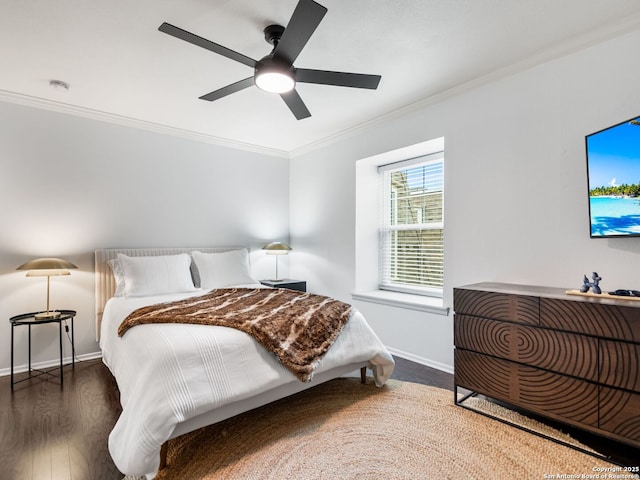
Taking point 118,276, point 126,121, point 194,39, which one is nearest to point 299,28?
point 194,39

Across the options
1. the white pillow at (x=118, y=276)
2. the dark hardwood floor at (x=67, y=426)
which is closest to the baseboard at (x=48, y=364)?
the dark hardwood floor at (x=67, y=426)

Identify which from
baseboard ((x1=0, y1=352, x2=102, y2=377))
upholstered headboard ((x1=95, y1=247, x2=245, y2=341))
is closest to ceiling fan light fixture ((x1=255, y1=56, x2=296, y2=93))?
upholstered headboard ((x1=95, y1=247, x2=245, y2=341))

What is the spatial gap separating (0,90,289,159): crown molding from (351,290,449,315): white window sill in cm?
240

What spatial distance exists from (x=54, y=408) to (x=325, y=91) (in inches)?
126

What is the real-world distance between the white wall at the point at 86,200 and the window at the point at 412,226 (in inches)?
76.8

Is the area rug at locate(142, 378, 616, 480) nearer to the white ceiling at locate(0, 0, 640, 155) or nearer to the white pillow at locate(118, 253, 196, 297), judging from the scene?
the white pillow at locate(118, 253, 196, 297)

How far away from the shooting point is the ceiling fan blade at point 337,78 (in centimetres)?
207

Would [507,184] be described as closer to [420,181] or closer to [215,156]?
[420,181]

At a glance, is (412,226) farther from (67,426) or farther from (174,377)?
(67,426)

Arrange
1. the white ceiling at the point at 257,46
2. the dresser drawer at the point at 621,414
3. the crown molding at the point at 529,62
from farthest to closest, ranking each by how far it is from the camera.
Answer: the crown molding at the point at 529,62, the white ceiling at the point at 257,46, the dresser drawer at the point at 621,414

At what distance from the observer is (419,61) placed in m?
2.52

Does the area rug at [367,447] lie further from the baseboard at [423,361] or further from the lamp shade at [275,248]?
the lamp shade at [275,248]

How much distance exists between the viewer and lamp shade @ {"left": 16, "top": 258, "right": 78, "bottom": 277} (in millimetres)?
2875

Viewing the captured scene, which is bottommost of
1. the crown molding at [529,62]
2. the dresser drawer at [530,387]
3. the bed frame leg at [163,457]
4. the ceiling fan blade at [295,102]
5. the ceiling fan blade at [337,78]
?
the bed frame leg at [163,457]
